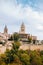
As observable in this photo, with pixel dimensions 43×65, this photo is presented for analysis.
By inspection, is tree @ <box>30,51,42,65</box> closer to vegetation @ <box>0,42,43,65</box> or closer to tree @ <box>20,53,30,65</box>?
vegetation @ <box>0,42,43,65</box>

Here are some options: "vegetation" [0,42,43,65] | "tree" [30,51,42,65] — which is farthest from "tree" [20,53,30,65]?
"tree" [30,51,42,65]

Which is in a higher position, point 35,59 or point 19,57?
point 19,57

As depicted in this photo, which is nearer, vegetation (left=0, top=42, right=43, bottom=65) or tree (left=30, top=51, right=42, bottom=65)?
vegetation (left=0, top=42, right=43, bottom=65)

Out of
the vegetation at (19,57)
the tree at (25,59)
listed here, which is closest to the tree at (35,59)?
the vegetation at (19,57)

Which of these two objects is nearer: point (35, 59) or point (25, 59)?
point (25, 59)

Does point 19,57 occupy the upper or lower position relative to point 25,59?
upper

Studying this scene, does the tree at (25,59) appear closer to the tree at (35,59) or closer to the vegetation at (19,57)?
the vegetation at (19,57)

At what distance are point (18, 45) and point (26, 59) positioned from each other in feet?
12.2

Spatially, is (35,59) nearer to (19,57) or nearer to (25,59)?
(25,59)

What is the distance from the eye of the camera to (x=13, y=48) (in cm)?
2842

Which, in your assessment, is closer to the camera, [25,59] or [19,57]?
[25,59]

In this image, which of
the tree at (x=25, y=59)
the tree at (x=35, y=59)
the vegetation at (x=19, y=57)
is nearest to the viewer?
the vegetation at (x=19, y=57)

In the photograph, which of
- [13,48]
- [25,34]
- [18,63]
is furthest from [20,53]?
[25,34]

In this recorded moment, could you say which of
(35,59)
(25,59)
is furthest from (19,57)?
(35,59)
